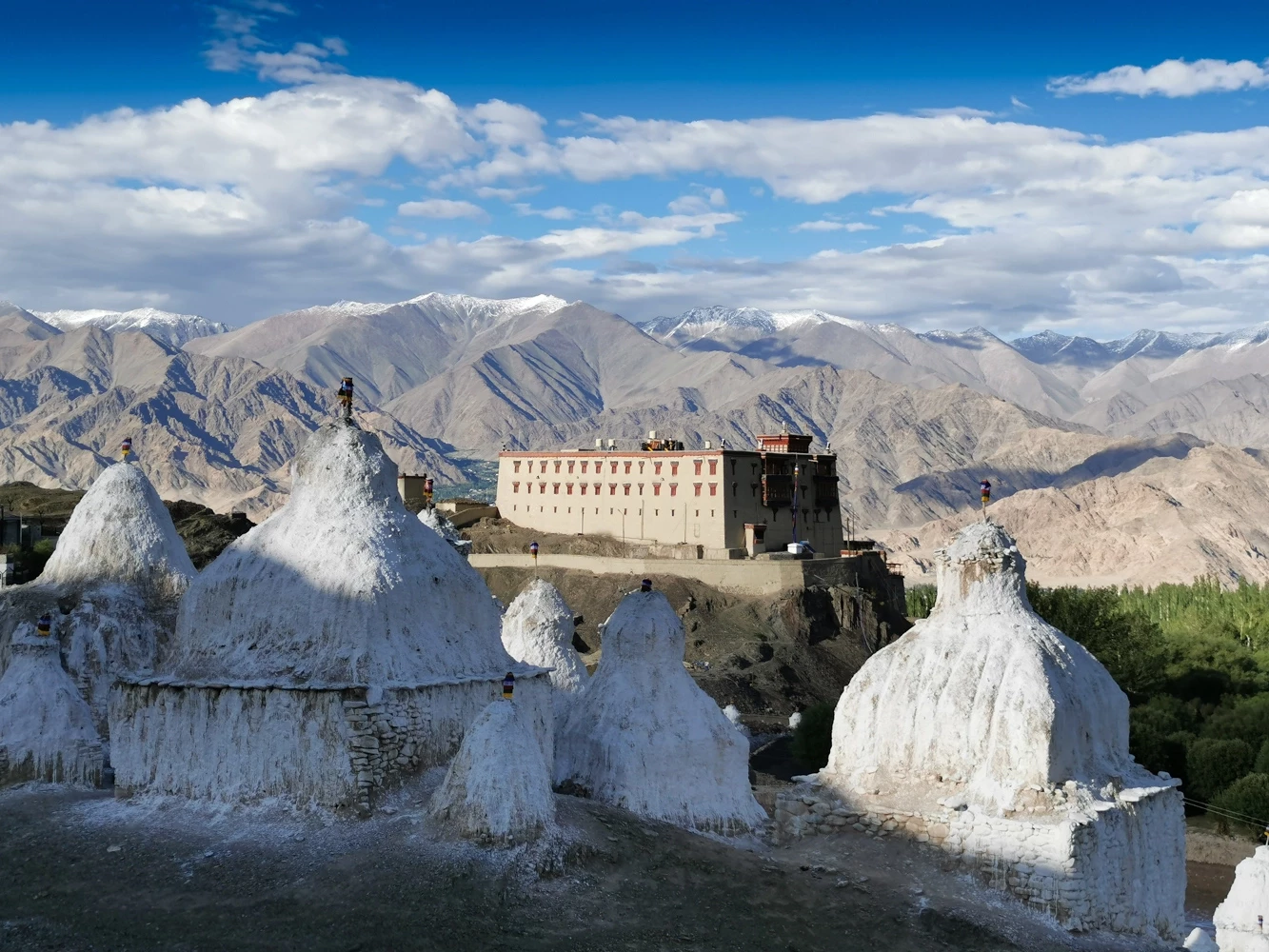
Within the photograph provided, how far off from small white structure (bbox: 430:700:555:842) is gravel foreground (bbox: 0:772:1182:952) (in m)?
0.37

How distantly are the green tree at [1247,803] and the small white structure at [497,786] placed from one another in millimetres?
38555

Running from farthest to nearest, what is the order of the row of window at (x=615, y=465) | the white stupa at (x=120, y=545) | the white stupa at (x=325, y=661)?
the row of window at (x=615, y=465) → the white stupa at (x=120, y=545) → the white stupa at (x=325, y=661)

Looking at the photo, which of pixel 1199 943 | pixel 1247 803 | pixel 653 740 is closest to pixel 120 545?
pixel 653 740

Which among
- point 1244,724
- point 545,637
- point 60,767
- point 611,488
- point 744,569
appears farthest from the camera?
point 611,488

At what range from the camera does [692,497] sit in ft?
346

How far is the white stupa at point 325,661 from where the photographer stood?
1109 inches

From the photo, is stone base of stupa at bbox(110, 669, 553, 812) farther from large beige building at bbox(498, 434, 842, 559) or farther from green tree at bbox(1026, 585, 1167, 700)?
large beige building at bbox(498, 434, 842, 559)

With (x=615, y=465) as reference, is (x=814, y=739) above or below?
below

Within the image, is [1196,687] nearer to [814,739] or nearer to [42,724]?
[814,739]

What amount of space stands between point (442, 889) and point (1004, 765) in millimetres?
9584

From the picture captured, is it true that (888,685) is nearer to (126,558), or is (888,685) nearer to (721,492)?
(126,558)

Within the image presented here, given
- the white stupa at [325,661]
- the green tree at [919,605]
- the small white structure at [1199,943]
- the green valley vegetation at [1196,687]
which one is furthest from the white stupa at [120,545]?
the green tree at [919,605]

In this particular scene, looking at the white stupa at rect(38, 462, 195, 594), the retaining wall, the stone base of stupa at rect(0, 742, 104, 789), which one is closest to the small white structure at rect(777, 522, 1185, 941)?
the stone base of stupa at rect(0, 742, 104, 789)

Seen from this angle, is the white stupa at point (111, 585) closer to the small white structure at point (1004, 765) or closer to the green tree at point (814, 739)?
the small white structure at point (1004, 765)
